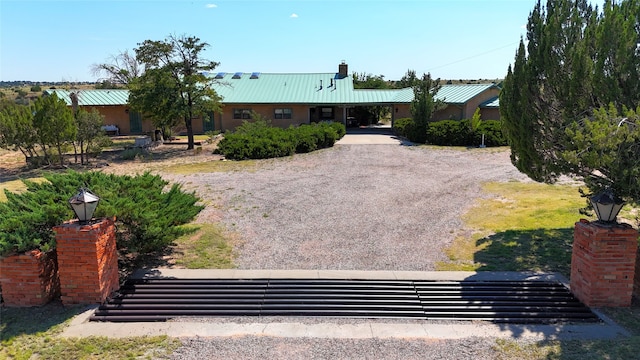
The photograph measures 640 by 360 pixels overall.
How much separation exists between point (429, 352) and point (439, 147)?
20.9 metres

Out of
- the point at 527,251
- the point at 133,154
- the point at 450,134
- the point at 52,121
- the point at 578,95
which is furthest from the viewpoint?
the point at 450,134

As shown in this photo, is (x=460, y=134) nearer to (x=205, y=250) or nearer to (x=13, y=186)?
(x=205, y=250)

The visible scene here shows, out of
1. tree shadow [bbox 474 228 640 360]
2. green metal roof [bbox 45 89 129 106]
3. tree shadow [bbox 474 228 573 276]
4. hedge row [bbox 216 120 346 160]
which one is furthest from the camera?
green metal roof [bbox 45 89 129 106]

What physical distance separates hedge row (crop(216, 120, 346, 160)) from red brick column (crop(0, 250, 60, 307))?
14.7 m

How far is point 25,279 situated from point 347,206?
7.71 metres

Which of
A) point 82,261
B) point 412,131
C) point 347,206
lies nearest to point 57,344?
point 82,261

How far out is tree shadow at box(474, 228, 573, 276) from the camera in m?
7.75

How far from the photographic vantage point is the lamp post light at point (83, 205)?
5902mm

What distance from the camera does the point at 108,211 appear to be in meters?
6.44

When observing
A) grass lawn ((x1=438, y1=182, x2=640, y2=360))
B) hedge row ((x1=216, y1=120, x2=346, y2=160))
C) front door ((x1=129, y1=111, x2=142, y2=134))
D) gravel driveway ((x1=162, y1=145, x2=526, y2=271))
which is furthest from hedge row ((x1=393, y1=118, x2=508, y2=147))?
front door ((x1=129, y1=111, x2=142, y2=134))

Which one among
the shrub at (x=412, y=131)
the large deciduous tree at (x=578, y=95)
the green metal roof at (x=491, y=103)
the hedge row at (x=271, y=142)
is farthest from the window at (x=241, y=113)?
the large deciduous tree at (x=578, y=95)

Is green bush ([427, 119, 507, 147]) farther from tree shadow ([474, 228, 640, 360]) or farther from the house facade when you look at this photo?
tree shadow ([474, 228, 640, 360])

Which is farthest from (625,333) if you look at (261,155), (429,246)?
(261,155)

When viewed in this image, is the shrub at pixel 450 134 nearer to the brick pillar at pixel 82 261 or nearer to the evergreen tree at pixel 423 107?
the evergreen tree at pixel 423 107
